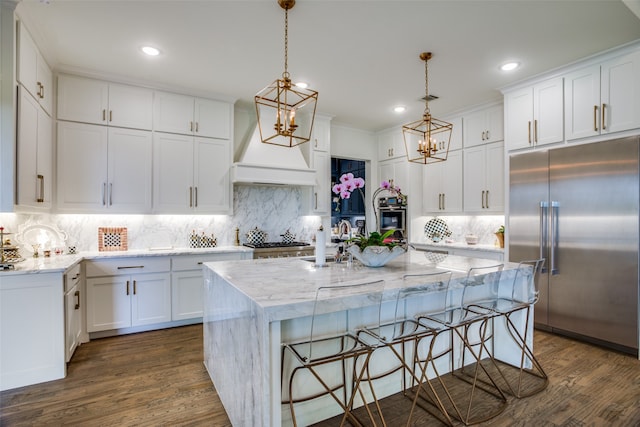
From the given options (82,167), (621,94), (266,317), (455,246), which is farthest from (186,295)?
→ (621,94)

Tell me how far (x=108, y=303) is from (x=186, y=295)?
78cm

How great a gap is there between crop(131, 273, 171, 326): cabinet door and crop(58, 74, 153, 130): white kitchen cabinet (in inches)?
69.6

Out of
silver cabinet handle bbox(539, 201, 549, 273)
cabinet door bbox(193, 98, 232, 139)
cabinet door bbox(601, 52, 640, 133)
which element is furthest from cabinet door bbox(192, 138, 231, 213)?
cabinet door bbox(601, 52, 640, 133)

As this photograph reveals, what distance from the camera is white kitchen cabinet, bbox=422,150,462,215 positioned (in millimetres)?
5039

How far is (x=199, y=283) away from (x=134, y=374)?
4.43 ft

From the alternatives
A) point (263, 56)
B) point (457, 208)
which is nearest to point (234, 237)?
point (263, 56)

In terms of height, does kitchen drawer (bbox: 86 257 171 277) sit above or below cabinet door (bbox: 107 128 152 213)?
below

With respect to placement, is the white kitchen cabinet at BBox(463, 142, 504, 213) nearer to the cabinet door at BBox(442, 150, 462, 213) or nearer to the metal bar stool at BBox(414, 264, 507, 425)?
the cabinet door at BBox(442, 150, 462, 213)

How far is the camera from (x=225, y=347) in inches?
87.5

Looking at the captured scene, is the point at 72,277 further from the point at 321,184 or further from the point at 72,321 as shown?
the point at 321,184

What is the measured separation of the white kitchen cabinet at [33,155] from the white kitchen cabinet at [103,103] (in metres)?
0.29

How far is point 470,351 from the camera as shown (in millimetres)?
2291

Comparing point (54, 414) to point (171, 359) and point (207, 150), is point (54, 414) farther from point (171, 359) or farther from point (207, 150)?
point (207, 150)

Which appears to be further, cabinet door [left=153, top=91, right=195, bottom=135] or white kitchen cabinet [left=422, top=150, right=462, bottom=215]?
white kitchen cabinet [left=422, top=150, right=462, bottom=215]
